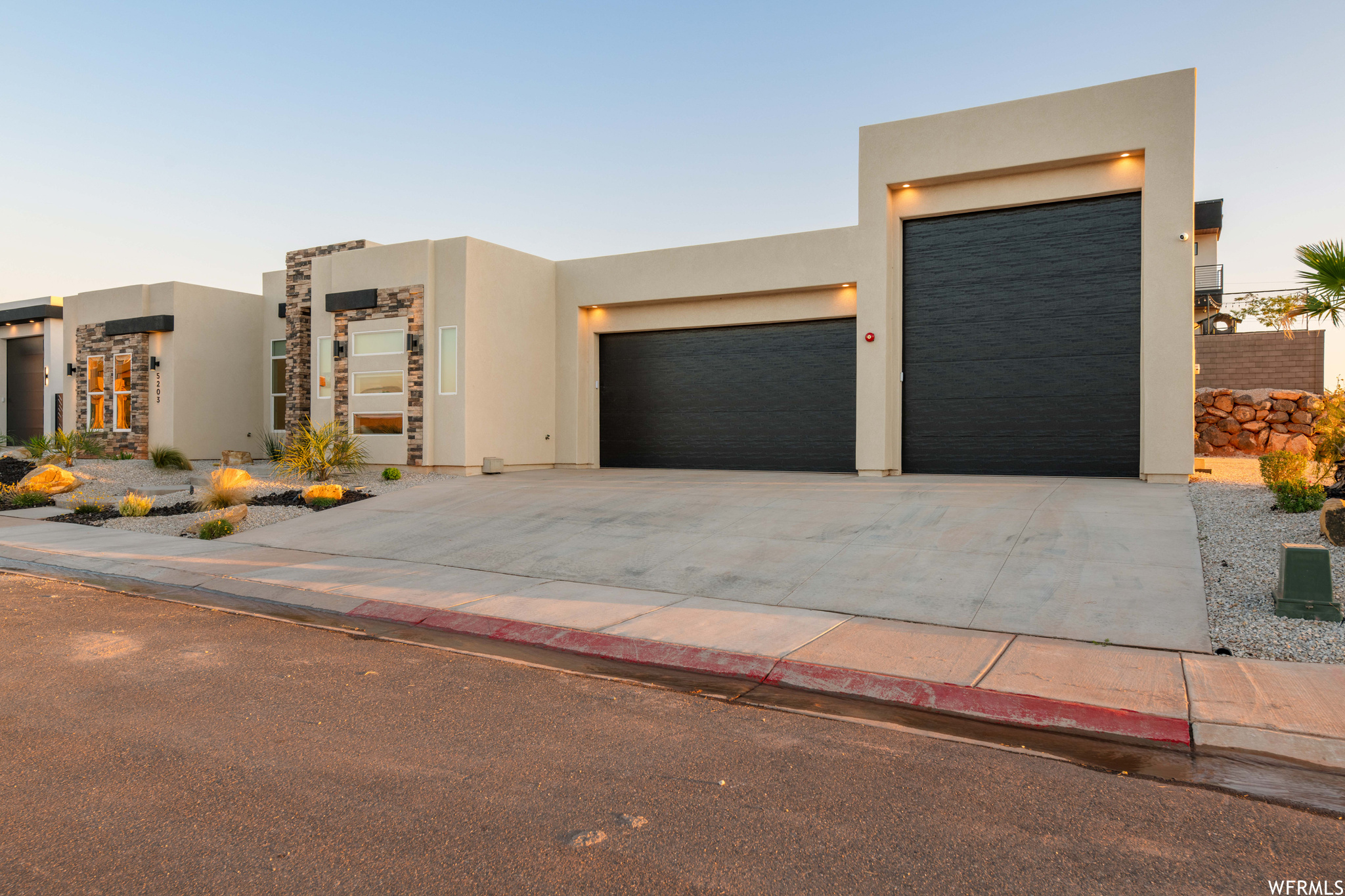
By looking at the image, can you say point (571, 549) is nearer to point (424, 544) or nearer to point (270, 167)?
point (424, 544)

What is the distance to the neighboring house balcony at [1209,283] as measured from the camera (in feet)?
68.4

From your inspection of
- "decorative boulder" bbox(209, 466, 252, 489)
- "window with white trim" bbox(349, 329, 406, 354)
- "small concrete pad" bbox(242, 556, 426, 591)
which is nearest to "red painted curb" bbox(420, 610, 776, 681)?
"small concrete pad" bbox(242, 556, 426, 591)

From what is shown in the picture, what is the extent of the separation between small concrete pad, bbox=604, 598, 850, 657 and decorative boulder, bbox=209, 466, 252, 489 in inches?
402

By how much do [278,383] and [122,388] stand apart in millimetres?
4458

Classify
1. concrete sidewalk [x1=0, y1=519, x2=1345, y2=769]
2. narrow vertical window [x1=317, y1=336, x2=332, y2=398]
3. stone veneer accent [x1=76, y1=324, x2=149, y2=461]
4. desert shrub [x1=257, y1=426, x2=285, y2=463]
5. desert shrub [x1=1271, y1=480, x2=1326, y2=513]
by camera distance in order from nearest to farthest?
1. concrete sidewalk [x1=0, y1=519, x2=1345, y2=769]
2. desert shrub [x1=1271, y1=480, x2=1326, y2=513]
3. narrow vertical window [x1=317, y1=336, x2=332, y2=398]
4. desert shrub [x1=257, y1=426, x2=285, y2=463]
5. stone veneer accent [x1=76, y1=324, x2=149, y2=461]

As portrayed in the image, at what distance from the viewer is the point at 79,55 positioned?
642 inches

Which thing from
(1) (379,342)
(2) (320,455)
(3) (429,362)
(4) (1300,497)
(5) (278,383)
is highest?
(1) (379,342)

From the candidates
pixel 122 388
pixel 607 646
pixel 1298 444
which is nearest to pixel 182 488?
pixel 122 388

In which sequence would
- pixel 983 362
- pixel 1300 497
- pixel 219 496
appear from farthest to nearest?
pixel 983 362 → pixel 219 496 → pixel 1300 497

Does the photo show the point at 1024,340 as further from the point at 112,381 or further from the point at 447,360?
the point at 112,381

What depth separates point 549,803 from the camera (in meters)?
3.35

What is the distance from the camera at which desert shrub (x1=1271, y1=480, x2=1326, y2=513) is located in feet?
29.9

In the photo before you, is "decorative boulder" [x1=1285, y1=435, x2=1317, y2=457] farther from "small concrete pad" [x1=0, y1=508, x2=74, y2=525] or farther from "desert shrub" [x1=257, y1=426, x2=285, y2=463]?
"small concrete pad" [x1=0, y1=508, x2=74, y2=525]

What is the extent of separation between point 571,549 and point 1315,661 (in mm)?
7230
